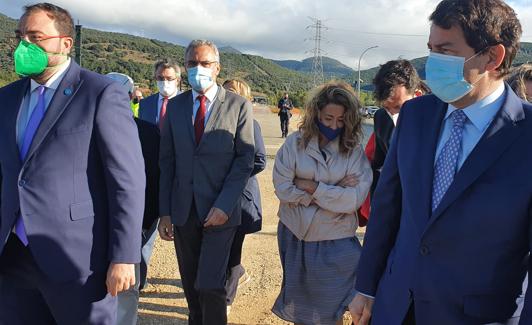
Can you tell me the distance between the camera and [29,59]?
2.31 m

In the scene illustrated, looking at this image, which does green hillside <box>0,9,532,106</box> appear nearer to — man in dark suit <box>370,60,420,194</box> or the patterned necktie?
man in dark suit <box>370,60,420,194</box>

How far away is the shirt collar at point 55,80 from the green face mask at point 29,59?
0.23 ft

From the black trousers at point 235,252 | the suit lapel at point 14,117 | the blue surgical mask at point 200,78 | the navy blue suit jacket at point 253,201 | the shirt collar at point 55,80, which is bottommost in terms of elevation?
the black trousers at point 235,252

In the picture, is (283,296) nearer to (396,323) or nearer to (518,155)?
(396,323)

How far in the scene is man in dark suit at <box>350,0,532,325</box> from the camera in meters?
1.53

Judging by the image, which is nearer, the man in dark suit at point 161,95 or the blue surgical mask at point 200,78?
the blue surgical mask at point 200,78

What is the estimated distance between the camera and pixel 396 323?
1.79 metres

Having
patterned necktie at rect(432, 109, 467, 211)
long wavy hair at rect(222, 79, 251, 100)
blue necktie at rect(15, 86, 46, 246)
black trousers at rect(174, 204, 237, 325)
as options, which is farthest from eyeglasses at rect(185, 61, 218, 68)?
patterned necktie at rect(432, 109, 467, 211)

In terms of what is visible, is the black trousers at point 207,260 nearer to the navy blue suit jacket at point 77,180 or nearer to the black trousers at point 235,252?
the black trousers at point 235,252

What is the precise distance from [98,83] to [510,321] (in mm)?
2152

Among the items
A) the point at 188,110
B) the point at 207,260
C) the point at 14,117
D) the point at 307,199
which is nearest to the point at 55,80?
the point at 14,117

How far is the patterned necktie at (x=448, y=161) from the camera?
5.55ft

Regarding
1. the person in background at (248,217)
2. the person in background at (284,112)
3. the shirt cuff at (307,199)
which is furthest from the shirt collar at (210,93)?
the person in background at (284,112)

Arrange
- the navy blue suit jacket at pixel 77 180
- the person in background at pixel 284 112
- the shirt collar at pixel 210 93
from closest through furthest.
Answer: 1. the navy blue suit jacket at pixel 77 180
2. the shirt collar at pixel 210 93
3. the person in background at pixel 284 112
